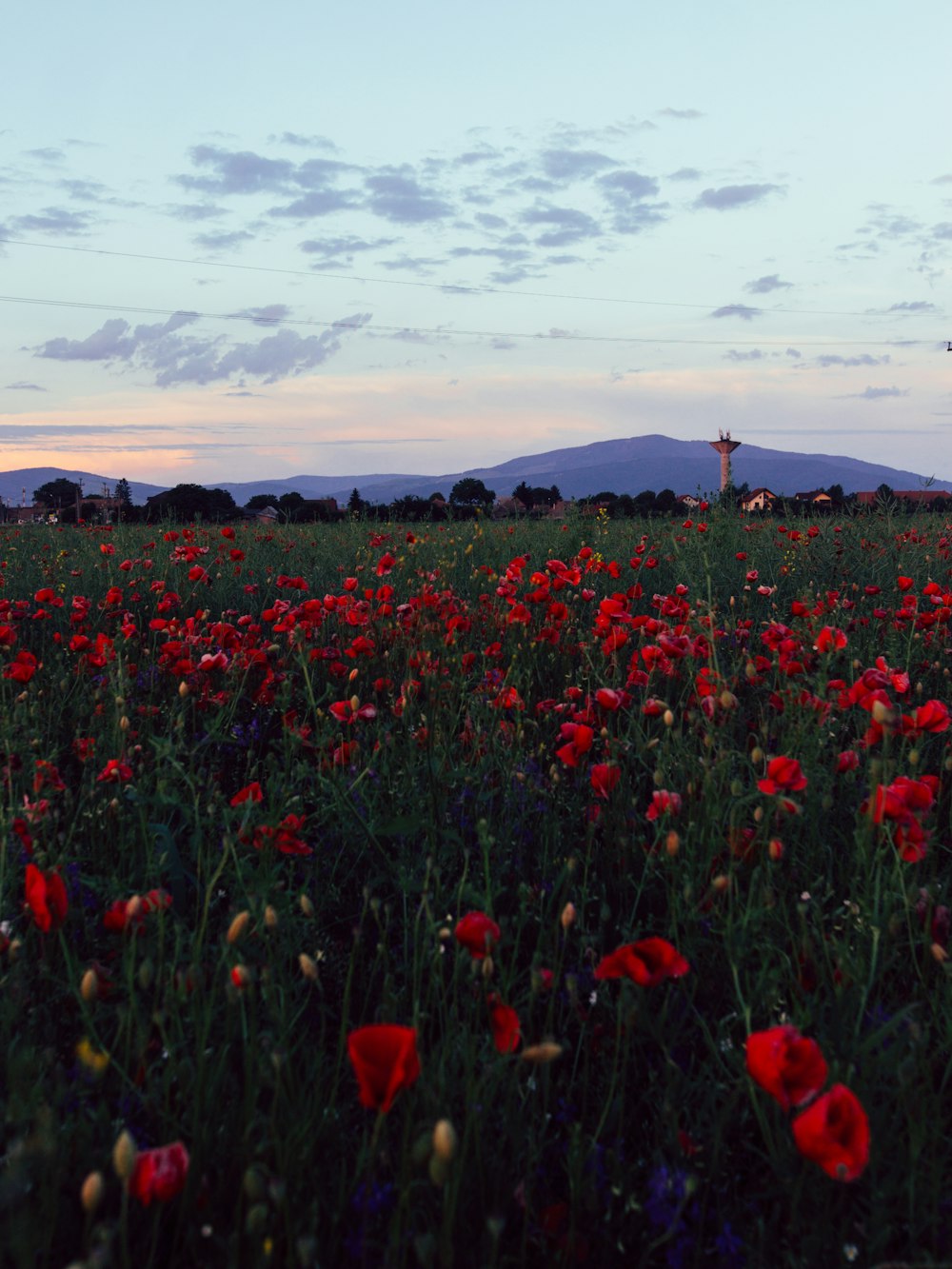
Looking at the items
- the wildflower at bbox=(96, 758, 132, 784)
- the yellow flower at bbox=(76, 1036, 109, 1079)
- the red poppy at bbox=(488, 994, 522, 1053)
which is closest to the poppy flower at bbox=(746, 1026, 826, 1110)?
the red poppy at bbox=(488, 994, 522, 1053)

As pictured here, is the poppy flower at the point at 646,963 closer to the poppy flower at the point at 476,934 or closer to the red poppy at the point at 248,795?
the poppy flower at the point at 476,934

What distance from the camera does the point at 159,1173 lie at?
1.02m

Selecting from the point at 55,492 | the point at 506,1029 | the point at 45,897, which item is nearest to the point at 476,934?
the point at 506,1029

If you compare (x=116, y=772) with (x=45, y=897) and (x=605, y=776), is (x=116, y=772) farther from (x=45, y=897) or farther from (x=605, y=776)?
(x=605, y=776)

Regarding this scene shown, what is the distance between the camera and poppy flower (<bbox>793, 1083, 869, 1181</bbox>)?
103cm

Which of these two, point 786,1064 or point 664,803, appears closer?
point 786,1064

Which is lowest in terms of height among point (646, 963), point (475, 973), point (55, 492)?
point (475, 973)

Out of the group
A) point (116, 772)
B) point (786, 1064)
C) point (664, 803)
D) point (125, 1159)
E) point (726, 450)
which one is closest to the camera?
point (125, 1159)

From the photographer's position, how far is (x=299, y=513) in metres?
16.9

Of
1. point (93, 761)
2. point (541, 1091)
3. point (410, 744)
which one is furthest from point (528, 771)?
point (93, 761)

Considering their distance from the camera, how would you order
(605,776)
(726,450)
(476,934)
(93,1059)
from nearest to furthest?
(93,1059) → (476,934) → (605,776) → (726,450)

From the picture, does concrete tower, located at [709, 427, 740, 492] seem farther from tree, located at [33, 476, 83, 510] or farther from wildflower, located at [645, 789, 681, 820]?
tree, located at [33, 476, 83, 510]

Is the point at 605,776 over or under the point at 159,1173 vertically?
over

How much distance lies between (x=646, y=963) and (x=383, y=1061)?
1.43ft
